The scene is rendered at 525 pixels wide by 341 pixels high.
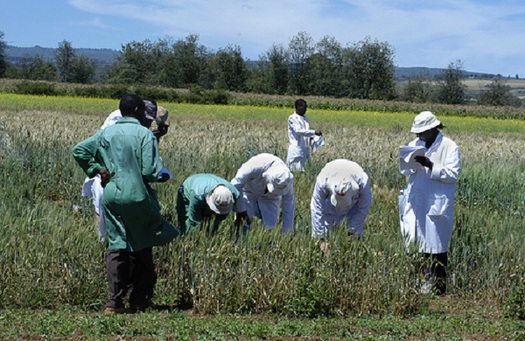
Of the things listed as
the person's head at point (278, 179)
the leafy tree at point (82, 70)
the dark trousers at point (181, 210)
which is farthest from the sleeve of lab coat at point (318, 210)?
the leafy tree at point (82, 70)

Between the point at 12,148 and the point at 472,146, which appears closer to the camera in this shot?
the point at 12,148

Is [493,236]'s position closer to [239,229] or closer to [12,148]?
[239,229]

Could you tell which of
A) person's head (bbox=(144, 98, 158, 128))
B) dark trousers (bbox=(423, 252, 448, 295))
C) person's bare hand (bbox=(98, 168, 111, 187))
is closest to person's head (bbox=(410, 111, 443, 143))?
dark trousers (bbox=(423, 252, 448, 295))

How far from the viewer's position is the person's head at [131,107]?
7.61 metres

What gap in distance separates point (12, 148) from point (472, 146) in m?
14.4

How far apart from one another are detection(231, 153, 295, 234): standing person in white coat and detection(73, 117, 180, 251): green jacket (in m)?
Answer: 1.38

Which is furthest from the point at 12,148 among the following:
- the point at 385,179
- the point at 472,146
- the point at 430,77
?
the point at 430,77

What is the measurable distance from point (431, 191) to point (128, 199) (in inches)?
151

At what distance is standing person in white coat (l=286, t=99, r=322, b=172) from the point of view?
15.9 m

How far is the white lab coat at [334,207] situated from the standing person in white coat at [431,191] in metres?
0.62

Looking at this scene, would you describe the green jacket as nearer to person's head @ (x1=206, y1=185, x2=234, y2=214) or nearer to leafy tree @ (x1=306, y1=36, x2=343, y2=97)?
person's head @ (x1=206, y1=185, x2=234, y2=214)

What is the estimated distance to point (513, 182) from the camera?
14000 mm

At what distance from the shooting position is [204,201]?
27.3ft

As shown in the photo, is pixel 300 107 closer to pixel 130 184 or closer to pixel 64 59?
pixel 130 184
